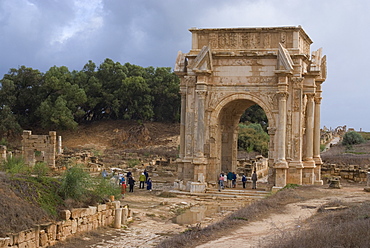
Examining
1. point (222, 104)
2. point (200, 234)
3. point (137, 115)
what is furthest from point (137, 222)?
point (137, 115)

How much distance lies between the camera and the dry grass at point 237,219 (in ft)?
34.4

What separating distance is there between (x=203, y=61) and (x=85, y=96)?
103 feet

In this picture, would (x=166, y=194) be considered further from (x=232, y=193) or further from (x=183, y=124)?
(x=183, y=124)

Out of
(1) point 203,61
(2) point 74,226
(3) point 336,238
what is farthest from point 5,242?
(1) point 203,61

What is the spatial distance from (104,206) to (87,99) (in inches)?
1601

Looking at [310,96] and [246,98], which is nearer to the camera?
[246,98]

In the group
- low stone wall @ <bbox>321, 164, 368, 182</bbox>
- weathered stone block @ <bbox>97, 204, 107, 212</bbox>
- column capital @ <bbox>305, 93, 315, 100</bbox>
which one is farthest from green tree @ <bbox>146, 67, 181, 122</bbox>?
weathered stone block @ <bbox>97, 204, 107, 212</bbox>

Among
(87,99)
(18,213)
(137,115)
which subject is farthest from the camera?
(137,115)

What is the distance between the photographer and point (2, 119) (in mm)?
48281

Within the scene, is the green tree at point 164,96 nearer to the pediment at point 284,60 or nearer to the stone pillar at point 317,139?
the stone pillar at point 317,139

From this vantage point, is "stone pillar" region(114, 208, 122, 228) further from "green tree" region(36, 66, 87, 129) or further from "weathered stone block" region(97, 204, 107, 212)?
"green tree" region(36, 66, 87, 129)

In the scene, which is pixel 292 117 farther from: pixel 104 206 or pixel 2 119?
pixel 2 119

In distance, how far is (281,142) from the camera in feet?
70.5

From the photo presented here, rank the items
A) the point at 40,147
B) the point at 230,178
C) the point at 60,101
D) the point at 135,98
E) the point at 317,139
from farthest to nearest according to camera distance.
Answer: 1. the point at 135,98
2. the point at 60,101
3. the point at 40,147
4. the point at 317,139
5. the point at 230,178
